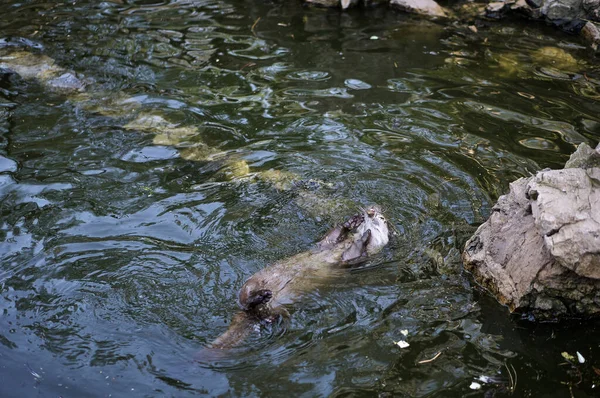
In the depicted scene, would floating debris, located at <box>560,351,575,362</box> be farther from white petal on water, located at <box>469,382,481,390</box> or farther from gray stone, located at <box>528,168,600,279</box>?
white petal on water, located at <box>469,382,481,390</box>

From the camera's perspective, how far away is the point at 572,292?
195 inches

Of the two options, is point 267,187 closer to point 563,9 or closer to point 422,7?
point 422,7

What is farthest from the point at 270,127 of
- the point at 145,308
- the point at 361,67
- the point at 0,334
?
the point at 0,334

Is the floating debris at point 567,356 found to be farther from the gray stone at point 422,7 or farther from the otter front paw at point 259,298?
the gray stone at point 422,7

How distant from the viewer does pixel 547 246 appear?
15.5 ft

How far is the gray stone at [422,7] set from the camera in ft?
38.7

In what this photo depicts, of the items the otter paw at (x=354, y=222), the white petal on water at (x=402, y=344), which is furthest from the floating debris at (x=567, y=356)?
the otter paw at (x=354, y=222)

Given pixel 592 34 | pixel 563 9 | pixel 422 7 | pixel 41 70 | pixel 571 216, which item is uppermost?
pixel 563 9

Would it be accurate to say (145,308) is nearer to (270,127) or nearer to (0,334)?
(0,334)

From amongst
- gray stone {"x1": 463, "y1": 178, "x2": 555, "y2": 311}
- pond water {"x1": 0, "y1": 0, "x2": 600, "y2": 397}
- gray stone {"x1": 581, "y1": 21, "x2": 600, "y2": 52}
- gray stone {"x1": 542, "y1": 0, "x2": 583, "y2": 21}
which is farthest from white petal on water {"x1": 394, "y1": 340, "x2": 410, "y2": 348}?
gray stone {"x1": 542, "y1": 0, "x2": 583, "y2": 21}

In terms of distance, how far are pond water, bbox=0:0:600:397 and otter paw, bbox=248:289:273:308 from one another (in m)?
0.22

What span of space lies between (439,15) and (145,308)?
900cm

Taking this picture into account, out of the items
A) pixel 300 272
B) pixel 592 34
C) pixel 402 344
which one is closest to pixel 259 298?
pixel 300 272

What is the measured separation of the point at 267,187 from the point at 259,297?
6.77ft
